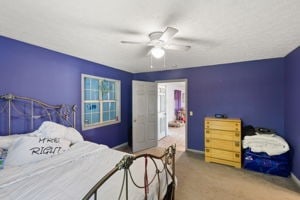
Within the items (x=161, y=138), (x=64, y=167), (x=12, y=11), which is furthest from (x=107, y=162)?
(x=161, y=138)

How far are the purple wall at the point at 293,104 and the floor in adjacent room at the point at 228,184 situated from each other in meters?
0.46

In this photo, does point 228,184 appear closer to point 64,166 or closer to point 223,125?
point 223,125

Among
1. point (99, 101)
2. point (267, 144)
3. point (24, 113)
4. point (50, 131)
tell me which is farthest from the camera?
point (99, 101)

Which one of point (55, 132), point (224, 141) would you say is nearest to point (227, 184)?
point (224, 141)

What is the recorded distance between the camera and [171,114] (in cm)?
884

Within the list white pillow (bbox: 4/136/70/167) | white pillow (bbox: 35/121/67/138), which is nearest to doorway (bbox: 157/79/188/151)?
white pillow (bbox: 35/121/67/138)

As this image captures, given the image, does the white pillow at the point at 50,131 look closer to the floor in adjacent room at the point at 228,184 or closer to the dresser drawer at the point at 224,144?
the floor in adjacent room at the point at 228,184

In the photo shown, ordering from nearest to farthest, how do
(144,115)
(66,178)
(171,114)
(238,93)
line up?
(66,178)
(238,93)
(144,115)
(171,114)

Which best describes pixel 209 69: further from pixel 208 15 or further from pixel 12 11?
pixel 12 11

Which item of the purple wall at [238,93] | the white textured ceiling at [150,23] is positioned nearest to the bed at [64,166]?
the white textured ceiling at [150,23]

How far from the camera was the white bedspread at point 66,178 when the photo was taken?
1.27m

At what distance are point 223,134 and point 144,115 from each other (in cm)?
220

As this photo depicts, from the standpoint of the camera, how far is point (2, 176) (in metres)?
1.52

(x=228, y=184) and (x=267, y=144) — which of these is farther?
(x=267, y=144)
